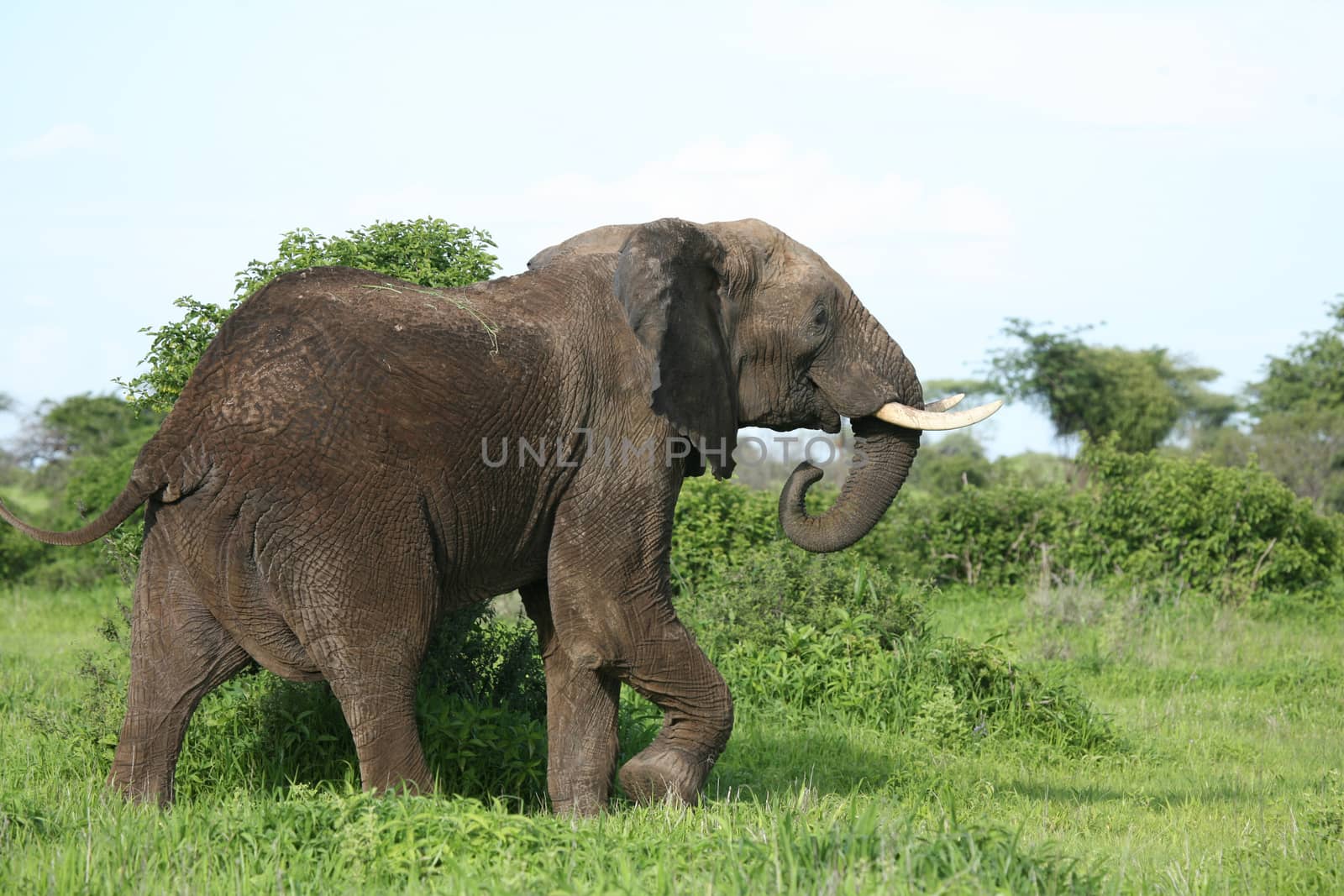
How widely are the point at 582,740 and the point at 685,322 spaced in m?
1.83

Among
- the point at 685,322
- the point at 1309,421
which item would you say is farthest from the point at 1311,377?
the point at 685,322

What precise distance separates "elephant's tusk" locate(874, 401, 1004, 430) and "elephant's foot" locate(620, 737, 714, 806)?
1.79 metres

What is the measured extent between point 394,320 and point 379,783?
180 cm

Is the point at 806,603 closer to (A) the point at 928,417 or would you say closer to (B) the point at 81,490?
(A) the point at 928,417

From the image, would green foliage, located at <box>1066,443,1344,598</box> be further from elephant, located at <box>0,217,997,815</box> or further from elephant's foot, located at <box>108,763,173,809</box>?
elephant's foot, located at <box>108,763,173,809</box>

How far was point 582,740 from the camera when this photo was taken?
6.25 meters

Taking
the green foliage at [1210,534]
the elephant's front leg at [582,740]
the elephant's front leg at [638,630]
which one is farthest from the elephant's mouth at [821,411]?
the green foliage at [1210,534]

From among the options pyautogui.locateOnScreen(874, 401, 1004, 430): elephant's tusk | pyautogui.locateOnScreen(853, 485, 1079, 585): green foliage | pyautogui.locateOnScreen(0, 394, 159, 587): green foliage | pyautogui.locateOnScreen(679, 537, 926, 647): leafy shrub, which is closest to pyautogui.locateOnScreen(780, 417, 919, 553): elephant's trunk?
pyautogui.locateOnScreen(874, 401, 1004, 430): elephant's tusk

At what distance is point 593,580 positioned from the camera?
5.99m

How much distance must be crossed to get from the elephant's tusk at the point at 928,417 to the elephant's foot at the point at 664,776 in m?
1.79

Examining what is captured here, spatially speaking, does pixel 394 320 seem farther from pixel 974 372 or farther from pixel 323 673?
pixel 974 372

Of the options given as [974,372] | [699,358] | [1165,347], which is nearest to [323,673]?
[699,358]

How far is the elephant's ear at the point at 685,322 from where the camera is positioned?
238 inches

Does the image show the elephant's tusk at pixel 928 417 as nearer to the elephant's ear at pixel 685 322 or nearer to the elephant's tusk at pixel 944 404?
the elephant's tusk at pixel 944 404
